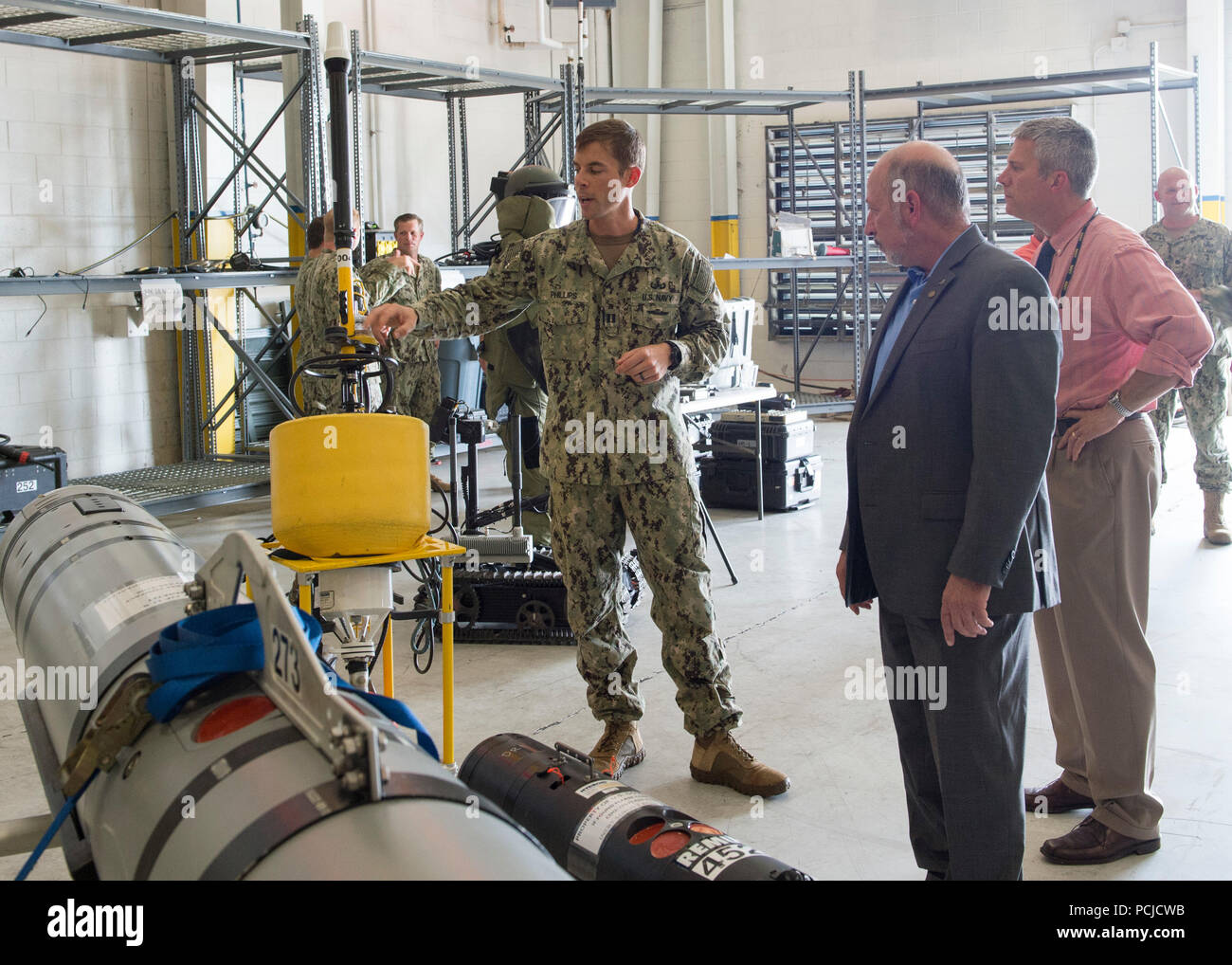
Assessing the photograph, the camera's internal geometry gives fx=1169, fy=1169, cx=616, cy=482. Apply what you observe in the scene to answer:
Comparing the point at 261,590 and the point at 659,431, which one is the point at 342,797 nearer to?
the point at 261,590

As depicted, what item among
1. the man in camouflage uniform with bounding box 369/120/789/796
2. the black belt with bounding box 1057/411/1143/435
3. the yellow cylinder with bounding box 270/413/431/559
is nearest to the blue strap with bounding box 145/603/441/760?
the yellow cylinder with bounding box 270/413/431/559

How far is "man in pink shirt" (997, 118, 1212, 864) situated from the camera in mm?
2732

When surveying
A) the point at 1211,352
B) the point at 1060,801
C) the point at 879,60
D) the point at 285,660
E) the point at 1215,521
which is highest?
the point at 879,60

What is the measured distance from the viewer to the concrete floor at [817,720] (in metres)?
2.92

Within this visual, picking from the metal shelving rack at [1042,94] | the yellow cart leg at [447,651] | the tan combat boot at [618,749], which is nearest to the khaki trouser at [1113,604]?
the tan combat boot at [618,749]

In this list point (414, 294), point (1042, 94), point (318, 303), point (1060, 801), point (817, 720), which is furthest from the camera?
point (1042, 94)

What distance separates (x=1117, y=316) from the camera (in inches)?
110

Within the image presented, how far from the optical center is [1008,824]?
2.23m

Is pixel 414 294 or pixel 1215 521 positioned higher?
pixel 414 294

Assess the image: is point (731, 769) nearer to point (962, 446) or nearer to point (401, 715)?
point (962, 446)

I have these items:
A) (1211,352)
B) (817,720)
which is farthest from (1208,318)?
(817,720)

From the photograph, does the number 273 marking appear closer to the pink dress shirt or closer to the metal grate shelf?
the pink dress shirt

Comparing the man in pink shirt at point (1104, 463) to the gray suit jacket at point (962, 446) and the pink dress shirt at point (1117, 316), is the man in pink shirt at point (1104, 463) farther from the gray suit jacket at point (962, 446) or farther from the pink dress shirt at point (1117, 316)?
the gray suit jacket at point (962, 446)

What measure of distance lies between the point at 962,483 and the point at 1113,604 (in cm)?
84
